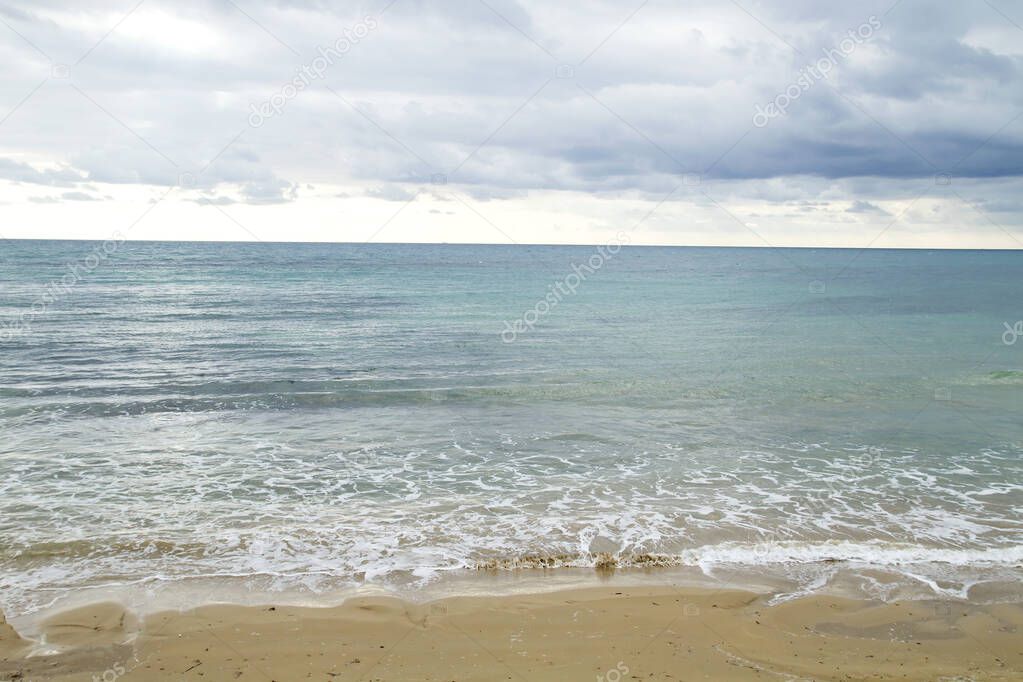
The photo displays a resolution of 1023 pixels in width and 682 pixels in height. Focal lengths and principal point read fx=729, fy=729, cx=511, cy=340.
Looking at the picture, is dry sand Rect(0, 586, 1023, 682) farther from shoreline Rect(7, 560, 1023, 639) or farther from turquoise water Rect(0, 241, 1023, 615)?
turquoise water Rect(0, 241, 1023, 615)

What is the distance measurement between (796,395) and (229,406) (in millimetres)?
16584

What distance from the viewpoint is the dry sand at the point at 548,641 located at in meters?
7.89

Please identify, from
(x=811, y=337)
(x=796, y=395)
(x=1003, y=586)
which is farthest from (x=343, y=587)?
(x=811, y=337)

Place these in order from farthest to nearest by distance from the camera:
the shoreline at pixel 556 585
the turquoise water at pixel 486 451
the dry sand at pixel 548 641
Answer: the turquoise water at pixel 486 451, the shoreline at pixel 556 585, the dry sand at pixel 548 641

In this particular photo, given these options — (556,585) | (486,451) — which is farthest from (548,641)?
(486,451)

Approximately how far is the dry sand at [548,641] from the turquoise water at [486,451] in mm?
1012

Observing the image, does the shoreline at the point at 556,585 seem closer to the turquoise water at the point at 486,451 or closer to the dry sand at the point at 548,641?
the turquoise water at the point at 486,451

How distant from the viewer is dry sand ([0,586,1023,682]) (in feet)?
25.9

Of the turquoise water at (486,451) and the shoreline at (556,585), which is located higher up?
the turquoise water at (486,451)

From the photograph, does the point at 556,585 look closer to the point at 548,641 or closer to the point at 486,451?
the point at 548,641

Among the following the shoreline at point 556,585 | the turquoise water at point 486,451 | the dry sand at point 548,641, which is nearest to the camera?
the dry sand at point 548,641

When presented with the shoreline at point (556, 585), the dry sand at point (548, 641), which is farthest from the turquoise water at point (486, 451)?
the dry sand at point (548, 641)

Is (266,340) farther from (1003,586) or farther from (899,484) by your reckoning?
(1003,586)

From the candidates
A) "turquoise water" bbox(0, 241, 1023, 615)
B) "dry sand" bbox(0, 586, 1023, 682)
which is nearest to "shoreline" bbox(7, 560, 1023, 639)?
"turquoise water" bbox(0, 241, 1023, 615)
